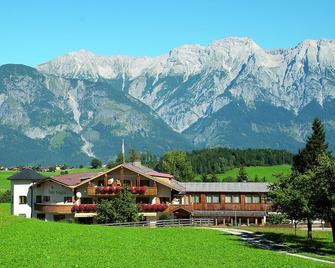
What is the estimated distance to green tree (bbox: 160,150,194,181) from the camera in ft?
555

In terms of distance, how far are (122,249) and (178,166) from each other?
127m

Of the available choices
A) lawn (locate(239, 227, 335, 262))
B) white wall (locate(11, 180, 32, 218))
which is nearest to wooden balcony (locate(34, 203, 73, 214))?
white wall (locate(11, 180, 32, 218))

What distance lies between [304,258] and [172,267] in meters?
13.4

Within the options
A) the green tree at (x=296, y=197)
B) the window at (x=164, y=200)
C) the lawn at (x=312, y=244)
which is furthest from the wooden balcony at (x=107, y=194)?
the green tree at (x=296, y=197)

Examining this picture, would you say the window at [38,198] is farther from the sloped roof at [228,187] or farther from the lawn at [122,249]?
the lawn at [122,249]

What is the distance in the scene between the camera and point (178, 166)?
6816 inches

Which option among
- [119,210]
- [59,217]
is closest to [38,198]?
[59,217]

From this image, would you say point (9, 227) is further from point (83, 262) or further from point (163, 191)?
point (163, 191)

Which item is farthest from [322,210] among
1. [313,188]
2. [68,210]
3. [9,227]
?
[68,210]

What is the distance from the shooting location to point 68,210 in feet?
282

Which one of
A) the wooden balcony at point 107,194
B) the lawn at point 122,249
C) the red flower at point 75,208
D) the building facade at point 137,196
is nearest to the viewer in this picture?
the lawn at point 122,249

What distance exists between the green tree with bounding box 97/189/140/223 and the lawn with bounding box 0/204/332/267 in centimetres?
1428

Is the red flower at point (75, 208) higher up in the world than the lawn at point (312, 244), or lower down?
higher up

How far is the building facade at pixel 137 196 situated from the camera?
85.7 metres
